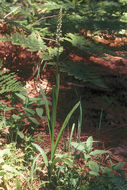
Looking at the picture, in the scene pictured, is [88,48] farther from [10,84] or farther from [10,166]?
[10,166]

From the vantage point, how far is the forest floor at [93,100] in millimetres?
1965

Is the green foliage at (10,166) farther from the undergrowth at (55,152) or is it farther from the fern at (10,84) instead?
the fern at (10,84)

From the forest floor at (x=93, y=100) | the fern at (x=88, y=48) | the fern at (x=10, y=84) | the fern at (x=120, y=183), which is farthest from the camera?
the forest floor at (x=93, y=100)

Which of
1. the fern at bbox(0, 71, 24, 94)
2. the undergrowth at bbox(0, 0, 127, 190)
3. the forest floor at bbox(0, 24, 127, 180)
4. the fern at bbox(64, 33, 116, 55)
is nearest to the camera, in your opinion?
the undergrowth at bbox(0, 0, 127, 190)

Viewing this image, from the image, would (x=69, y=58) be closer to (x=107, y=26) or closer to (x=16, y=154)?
(x=107, y=26)

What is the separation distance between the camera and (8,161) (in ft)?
5.50

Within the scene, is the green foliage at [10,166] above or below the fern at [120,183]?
below

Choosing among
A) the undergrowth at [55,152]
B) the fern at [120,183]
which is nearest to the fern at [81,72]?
the undergrowth at [55,152]

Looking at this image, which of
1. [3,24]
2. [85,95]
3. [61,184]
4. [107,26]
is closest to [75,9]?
[107,26]

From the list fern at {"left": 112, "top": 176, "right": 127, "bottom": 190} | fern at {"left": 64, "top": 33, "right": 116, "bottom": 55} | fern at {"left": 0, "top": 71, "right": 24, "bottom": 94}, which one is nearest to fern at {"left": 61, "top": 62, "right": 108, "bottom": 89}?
fern at {"left": 64, "top": 33, "right": 116, "bottom": 55}

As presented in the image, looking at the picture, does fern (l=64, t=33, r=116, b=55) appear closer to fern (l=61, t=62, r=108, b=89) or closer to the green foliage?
fern (l=61, t=62, r=108, b=89)

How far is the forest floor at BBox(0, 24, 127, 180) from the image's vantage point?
6.45 ft

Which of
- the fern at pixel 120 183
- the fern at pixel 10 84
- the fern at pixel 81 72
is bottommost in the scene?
the fern at pixel 120 183

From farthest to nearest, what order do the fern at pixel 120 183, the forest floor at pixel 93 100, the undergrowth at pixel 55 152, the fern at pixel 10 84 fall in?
the forest floor at pixel 93 100 < the fern at pixel 10 84 < the undergrowth at pixel 55 152 < the fern at pixel 120 183
